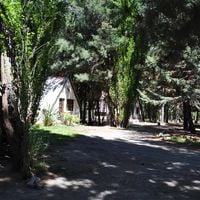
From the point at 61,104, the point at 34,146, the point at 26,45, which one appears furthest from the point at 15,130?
the point at 61,104

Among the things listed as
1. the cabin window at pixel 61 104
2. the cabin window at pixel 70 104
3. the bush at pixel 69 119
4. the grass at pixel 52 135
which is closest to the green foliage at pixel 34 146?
the grass at pixel 52 135

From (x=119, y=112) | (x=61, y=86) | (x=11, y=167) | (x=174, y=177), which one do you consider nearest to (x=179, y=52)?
(x=174, y=177)

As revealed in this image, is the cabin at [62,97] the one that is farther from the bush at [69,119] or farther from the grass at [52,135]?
the grass at [52,135]

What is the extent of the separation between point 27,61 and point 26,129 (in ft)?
4.84

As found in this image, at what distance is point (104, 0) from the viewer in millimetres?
30391

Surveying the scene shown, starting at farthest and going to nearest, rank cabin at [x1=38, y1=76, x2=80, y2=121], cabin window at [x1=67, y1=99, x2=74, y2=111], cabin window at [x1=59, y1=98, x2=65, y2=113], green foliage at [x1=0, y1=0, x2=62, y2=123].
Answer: cabin window at [x1=67, y1=99, x2=74, y2=111] < cabin window at [x1=59, y1=98, x2=65, y2=113] < cabin at [x1=38, y1=76, x2=80, y2=121] < green foliage at [x1=0, y1=0, x2=62, y2=123]

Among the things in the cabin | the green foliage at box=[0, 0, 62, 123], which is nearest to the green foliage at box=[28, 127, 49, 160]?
the green foliage at box=[0, 0, 62, 123]

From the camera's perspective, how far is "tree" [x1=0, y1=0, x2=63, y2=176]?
8664 millimetres

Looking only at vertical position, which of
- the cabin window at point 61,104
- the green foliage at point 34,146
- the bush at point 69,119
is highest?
the cabin window at point 61,104

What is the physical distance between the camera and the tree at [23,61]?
28.4 feet

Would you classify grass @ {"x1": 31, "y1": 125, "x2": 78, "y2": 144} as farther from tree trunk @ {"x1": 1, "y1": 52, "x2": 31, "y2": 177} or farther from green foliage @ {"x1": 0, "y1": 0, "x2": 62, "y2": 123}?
green foliage @ {"x1": 0, "y1": 0, "x2": 62, "y2": 123}

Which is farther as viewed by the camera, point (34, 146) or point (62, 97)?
point (62, 97)

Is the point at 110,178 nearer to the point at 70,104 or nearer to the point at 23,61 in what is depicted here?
the point at 23,61

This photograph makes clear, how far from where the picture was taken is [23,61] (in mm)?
8750
